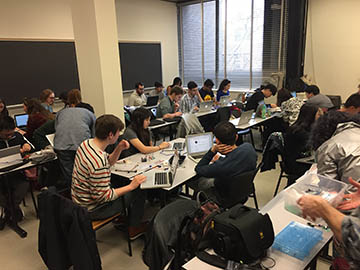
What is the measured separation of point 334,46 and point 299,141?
466 cm

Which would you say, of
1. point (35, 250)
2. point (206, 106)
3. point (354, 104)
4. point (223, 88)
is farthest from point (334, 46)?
point (35, 250)

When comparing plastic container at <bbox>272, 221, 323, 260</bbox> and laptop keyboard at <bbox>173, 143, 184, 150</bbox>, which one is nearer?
plastic container at <bbox>272, 221, 323, 260</bbox>

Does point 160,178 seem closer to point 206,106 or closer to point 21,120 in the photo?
point 206,106

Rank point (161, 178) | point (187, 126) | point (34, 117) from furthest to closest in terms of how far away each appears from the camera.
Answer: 1. point (187, 126)
2. point (34, 117)
3. point (161, 178)

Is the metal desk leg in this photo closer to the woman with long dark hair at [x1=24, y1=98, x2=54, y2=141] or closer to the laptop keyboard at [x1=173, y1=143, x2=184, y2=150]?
the woman with long dark hair at [x1=24, y1=98, x2=54, y2=141]

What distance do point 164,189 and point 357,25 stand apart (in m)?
6.29

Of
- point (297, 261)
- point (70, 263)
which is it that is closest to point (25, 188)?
point (70, 263)

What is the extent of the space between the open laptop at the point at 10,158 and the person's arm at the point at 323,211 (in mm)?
2973

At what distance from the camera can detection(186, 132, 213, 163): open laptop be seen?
3.20 m

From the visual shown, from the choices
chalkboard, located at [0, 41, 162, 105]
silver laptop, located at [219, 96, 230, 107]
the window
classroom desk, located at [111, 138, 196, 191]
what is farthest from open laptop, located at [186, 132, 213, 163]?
the window

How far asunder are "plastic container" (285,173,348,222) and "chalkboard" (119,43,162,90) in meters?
6.55

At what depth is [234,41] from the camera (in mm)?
7969

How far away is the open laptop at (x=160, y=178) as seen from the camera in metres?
2.45

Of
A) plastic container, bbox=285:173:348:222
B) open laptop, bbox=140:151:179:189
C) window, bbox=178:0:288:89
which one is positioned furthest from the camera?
window, bbox=178:0:288:89
